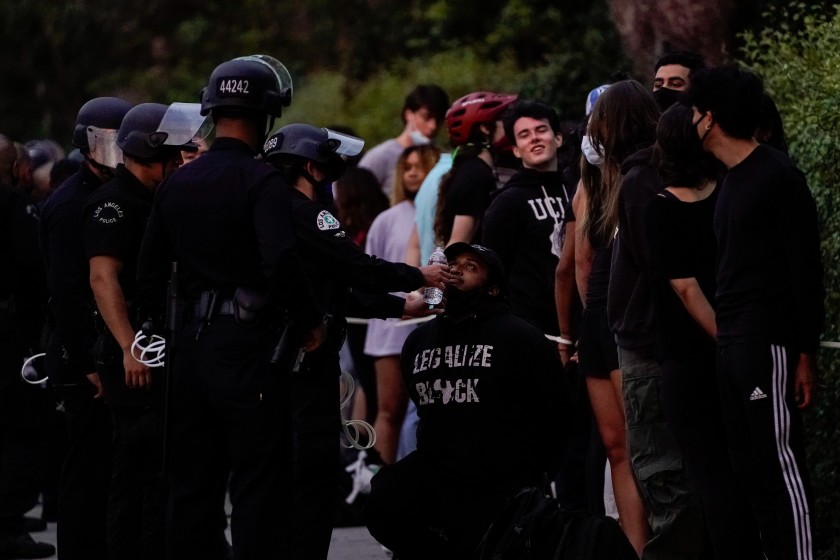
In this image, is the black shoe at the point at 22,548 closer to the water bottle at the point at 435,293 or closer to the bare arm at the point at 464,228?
the bare arm at the point at 464,228

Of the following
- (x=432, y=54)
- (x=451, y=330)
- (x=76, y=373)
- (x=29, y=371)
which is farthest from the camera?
(x=432, y=54)

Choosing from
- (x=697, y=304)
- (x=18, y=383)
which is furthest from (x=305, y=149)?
(x=18, y=383)

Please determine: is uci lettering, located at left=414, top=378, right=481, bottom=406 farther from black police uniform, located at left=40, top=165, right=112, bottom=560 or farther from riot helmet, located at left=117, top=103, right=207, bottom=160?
black police uniform, located at left=40, top=165, right=112, bottom=560

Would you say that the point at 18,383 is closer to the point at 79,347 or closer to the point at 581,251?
the point at 79,347

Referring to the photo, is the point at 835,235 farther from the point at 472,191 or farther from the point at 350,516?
the point at 350,516

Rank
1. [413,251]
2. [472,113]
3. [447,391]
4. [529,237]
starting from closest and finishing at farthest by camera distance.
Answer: [447,391]
[529,237]
[472,113]
[413,251]

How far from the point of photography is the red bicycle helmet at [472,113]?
9109mm

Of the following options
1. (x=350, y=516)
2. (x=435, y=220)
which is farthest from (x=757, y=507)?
(x=350, y=516)

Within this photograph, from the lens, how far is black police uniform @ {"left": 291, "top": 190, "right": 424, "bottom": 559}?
6.79 m

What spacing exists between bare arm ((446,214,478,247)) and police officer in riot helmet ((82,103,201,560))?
1.88 m

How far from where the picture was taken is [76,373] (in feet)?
25.2

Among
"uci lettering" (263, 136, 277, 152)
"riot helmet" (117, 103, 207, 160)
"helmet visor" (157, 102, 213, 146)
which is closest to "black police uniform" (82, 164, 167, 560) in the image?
"riot helmet" (117, 103, 207, 160)

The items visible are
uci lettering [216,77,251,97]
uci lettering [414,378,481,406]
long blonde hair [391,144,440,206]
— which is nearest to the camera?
uci lettering [216,77,251,97]

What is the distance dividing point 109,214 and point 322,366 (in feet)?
3.64
